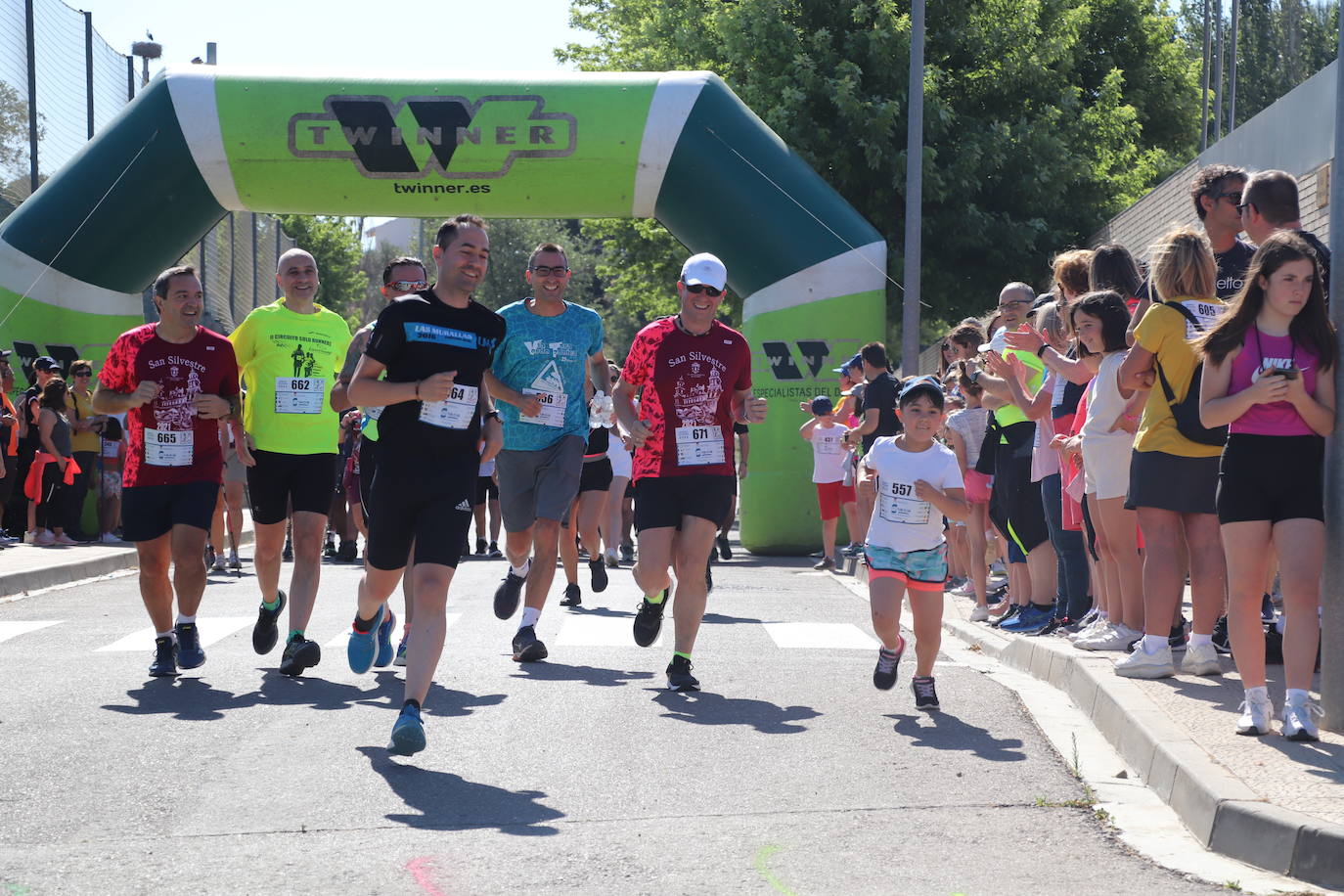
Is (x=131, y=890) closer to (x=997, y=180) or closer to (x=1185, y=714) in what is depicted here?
(x=1185, y=714)

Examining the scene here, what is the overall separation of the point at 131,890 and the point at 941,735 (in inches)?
138

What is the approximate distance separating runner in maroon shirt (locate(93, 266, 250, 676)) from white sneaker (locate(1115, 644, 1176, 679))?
4430 millimetres

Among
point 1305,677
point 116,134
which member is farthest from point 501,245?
point 1305,677

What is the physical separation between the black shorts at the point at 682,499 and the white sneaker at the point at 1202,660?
7.37ft

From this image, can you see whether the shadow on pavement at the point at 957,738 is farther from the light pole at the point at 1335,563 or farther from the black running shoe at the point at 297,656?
the black running shoe at the point at 297,656

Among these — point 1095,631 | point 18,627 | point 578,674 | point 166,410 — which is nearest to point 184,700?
point 166,410

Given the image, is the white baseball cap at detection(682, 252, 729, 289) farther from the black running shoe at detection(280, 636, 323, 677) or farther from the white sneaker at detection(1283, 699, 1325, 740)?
A: the white sneaker at detection(1283, 699, 1325, 740)

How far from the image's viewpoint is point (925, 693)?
7.71m

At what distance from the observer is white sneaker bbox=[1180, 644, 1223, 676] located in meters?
7.49

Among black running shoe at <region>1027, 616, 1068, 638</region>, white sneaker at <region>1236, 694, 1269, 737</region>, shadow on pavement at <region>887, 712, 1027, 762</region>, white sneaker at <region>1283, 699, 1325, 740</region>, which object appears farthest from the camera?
black running shoe at <region>1027, 616, 1068, 638</region>

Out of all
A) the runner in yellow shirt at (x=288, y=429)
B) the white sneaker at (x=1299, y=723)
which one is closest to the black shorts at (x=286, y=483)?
the runner in yellow shirt at (x=288, y=429)

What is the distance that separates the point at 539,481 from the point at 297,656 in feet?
5.29

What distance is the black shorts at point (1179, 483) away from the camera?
24.1ft

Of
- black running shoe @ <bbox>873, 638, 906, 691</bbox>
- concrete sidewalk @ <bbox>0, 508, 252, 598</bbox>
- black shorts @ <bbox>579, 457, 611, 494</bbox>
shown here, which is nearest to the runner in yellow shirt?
black running shoe @ <bbox>873, 638, 906, 691</bbox>
